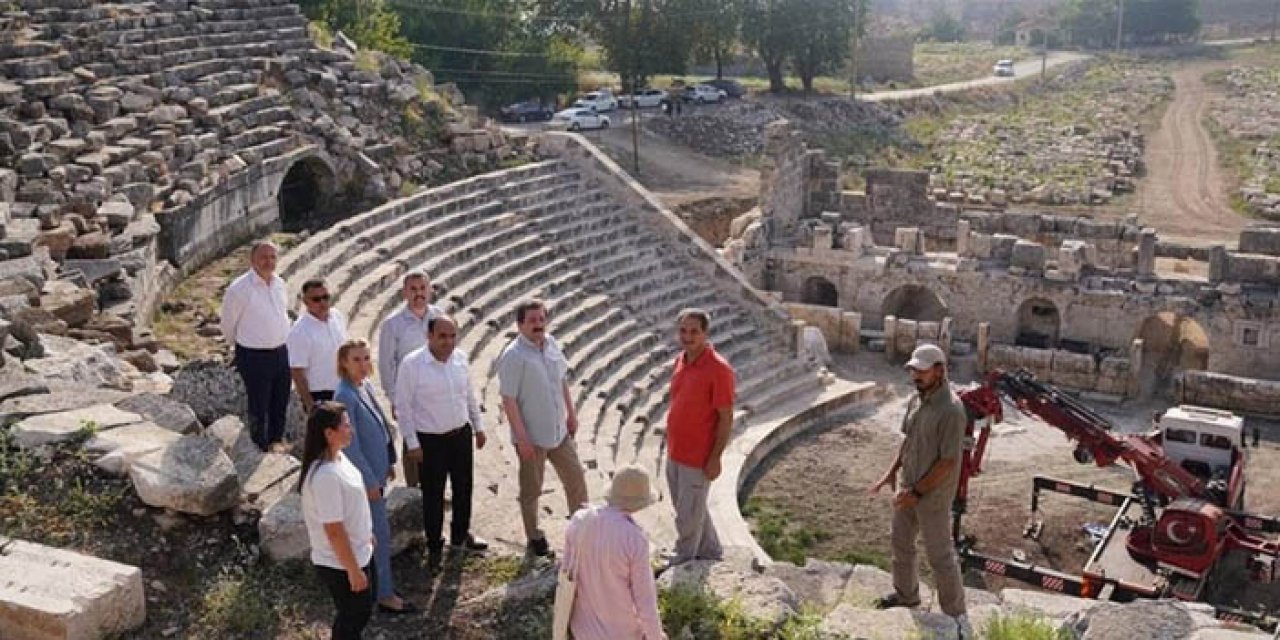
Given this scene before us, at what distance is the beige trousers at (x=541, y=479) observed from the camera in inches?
340

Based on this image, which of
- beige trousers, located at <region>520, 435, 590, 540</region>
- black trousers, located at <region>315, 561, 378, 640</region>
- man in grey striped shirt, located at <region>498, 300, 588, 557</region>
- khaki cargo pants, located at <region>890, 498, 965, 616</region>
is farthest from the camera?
beige trousers, located at <region>520, 435, 590, 540</region>

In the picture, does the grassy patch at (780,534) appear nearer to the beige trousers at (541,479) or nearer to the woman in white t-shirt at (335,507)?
the beige trousers at (541,479)

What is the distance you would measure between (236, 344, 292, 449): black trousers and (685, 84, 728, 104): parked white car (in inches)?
1453

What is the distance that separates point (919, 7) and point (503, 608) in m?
185

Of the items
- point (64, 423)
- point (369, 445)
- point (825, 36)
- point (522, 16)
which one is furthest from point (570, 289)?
point (825, 36)

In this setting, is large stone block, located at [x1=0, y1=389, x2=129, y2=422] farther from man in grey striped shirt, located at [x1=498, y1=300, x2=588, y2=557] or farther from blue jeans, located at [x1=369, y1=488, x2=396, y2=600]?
man in grey striped shirt, located at [x1=498, y1=300, x2=588, y2=557]

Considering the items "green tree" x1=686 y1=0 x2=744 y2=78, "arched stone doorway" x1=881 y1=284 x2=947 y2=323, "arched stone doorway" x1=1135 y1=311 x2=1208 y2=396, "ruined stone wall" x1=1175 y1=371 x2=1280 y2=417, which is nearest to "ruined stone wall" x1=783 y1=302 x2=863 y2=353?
"arched stone doorway" x1=881 y1=284 x2=947 y2=323

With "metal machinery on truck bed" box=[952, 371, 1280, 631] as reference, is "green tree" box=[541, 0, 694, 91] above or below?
above

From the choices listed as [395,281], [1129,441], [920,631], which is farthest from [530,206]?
[920,631]

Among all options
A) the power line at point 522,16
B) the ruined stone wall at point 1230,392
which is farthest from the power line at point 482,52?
the ruined stone wall at point 1230,392

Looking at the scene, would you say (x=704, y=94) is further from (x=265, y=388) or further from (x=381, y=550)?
(x=381, y=550)

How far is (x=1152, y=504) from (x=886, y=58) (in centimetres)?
5034

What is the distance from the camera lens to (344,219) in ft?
58.4

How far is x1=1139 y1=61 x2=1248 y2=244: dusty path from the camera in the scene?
33594 mm
